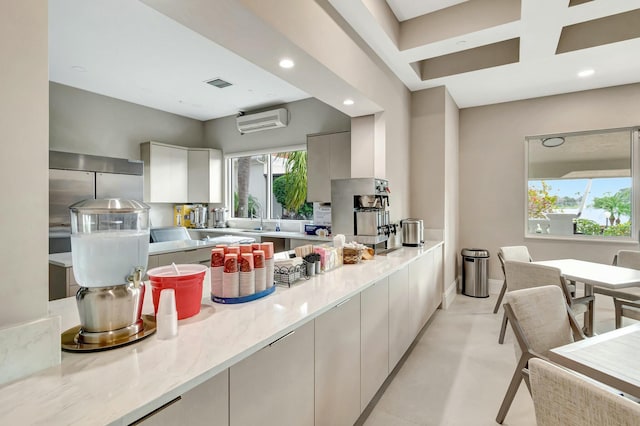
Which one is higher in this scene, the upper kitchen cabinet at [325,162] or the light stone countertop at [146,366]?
the upper kitchen cabinet at [325,162]

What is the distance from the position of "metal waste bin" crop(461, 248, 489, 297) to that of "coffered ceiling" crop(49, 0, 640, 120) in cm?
226

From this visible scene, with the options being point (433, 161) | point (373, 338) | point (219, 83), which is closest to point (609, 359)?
point (373, 338)

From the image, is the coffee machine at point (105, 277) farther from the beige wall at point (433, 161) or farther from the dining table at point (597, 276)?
the beige wall at point (433, 161)

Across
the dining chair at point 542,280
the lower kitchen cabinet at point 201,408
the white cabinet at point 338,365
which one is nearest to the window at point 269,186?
the dining chair at point 542,280

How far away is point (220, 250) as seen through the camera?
4.99ft

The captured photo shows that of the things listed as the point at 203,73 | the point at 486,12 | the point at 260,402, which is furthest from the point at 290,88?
the point at 260,402

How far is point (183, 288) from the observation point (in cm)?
124

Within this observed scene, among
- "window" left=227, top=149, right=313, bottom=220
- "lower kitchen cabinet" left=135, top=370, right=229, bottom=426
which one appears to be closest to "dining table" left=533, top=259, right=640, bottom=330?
"lower kitchen cabinet" left=135, top=370, right=229, bottom=426

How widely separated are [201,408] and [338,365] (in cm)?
84

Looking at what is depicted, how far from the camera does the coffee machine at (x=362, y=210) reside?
293 cm

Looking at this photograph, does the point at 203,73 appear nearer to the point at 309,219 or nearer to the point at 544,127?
the point at 309,219

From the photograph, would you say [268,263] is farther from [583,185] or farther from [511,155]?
[583,185]

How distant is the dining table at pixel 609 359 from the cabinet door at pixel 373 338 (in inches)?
35.6

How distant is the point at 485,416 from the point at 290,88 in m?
4.34
